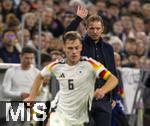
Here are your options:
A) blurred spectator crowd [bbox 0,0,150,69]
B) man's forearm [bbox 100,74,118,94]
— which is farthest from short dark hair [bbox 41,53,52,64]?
man's forearm [bbox 100,74,118,94]

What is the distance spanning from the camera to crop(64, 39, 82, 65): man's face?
8.86m

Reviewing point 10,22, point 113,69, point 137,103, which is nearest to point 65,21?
point 10,22

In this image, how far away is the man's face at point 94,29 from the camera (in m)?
9.48

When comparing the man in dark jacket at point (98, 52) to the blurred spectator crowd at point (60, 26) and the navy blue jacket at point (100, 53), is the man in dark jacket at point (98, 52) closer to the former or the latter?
the navy blue jacket at point (100, 53)

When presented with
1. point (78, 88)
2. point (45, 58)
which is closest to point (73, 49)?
point (78, 88)

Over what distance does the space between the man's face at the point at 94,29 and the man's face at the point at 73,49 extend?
2.09 ft

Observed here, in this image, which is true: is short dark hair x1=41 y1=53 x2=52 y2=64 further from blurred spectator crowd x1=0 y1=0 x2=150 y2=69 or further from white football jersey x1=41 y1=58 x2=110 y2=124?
white football jersey x1=41 y1=58 x2=110 y2=124

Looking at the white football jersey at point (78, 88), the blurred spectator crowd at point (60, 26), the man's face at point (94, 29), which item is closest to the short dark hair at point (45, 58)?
the blurred spectator crowd at point (60, 26)

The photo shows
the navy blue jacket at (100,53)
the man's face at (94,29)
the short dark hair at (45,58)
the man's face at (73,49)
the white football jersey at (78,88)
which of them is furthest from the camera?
the short dark hair at (45,58)

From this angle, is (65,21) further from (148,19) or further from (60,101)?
(60,101)

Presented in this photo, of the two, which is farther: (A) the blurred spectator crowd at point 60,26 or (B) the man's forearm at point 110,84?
(A) the blurred spectator crowd at point 60,26

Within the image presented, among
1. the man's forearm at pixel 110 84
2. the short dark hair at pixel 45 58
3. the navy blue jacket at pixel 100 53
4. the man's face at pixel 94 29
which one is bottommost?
the short dark hair at pixel 45 58

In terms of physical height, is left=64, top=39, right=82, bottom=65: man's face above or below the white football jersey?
above

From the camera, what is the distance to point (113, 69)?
387 inches
